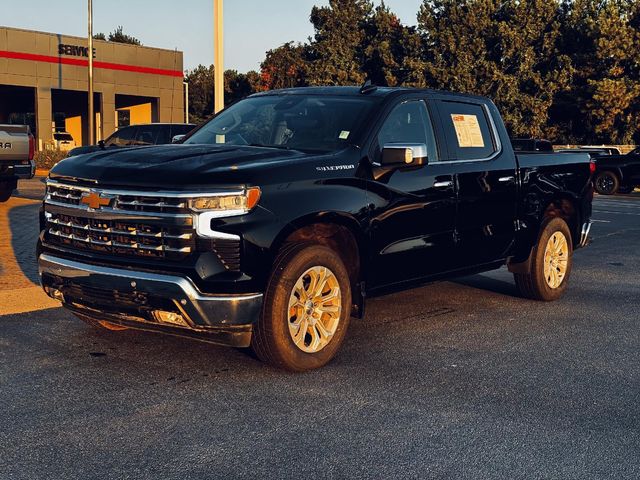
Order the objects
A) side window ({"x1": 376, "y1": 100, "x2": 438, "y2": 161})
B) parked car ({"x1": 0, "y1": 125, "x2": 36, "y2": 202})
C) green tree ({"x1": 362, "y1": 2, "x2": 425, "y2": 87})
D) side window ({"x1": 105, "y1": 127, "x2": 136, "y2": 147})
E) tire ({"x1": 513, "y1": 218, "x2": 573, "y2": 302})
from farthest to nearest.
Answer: green tree ({"x1": 362, "y1": 2, "x2": 425, "y2": 87})
side window ({"x1": 105, "y1": 127, "x2": 136, "y2": 147})
parked car ({"x1": 0, "y1": 125, "x2": 36, "y2": 202})
tire ({"x1": 513, "y1": 218, "x2": 573, "y2": 302})
side window ({"x1": 376, "y1": 100, "x2": 438, "y2": 161})

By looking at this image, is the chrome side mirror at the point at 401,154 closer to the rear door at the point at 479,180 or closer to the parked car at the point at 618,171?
the rear door at the point at 479,180

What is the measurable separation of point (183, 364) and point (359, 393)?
1.33 m

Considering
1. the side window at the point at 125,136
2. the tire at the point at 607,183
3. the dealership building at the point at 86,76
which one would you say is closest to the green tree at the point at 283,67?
the dealership building at the point at 86,76

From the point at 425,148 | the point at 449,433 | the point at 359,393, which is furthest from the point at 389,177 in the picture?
the point at 449,433

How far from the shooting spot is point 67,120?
202 ft

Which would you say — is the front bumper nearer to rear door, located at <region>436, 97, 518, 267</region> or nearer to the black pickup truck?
the black pickup truck

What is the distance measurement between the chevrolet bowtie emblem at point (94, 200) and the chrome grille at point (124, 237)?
10cm

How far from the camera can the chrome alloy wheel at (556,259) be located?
833cm

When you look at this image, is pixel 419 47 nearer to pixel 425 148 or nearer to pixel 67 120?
pixel 67 120

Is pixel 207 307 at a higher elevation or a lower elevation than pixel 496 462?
higher

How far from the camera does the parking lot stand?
4.06 metres

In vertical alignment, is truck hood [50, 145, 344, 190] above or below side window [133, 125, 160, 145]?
below

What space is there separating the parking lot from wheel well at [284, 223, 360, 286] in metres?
0.67

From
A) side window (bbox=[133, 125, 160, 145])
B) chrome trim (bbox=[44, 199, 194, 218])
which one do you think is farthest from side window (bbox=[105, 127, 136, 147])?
chrome trim (bbox=[44, 199, 194, 218])
